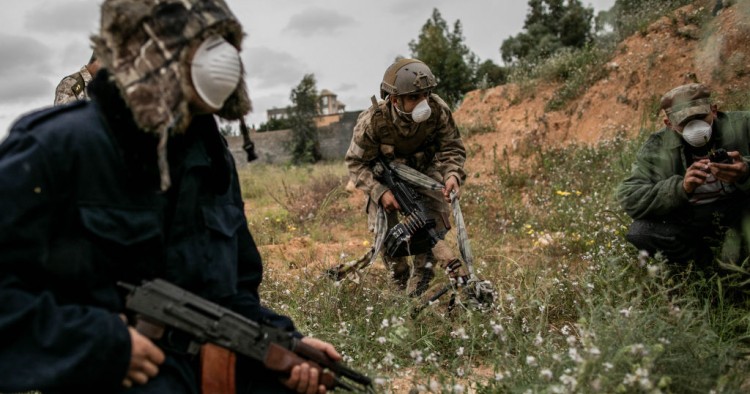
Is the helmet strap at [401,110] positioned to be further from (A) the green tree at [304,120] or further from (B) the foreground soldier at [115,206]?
(A) the green tree at [304,120]

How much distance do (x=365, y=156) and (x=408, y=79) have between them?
2.46ft

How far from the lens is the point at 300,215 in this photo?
865cm

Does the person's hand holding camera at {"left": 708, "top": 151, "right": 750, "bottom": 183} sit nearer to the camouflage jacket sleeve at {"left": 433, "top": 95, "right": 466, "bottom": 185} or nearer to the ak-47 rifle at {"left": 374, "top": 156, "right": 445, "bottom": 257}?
the camouflage jacket sleeve at {"left": 433, "top": 95, "right": 466, "bottom": 185}

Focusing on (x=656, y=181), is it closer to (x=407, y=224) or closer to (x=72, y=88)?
(x=407, y=224)

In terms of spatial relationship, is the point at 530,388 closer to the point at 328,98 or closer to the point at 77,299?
the point at 77,299

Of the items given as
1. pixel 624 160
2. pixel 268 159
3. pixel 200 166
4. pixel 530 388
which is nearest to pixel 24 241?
pixel 200 166

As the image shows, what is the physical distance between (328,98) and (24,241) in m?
49.9

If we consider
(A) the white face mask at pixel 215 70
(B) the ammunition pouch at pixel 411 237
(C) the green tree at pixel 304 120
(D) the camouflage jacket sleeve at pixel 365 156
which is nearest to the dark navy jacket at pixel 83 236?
(A) the white face mask at pixel 215 70

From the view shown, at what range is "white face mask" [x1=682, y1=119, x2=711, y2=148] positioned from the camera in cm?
350

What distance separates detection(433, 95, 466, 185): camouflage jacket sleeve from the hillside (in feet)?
14.4

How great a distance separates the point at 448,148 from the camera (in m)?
4.62

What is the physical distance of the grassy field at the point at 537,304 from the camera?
2.28 metres

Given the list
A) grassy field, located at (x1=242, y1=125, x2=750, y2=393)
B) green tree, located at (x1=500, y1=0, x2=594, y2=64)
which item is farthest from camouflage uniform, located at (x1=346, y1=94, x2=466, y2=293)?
green tree, located at (x1=500, y1=0, x2=594, y2=64)

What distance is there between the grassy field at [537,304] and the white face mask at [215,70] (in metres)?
1.16
